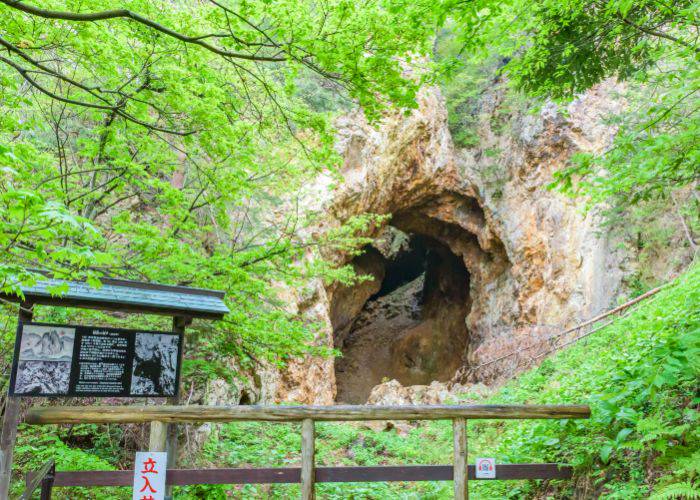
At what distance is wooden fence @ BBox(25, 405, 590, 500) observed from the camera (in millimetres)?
3412

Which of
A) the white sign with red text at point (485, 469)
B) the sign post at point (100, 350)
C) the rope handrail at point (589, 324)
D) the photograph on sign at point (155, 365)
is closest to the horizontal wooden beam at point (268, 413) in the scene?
the sign post at point (100, 350)

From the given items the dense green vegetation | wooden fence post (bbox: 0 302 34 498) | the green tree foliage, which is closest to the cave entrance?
the dense green vegetation

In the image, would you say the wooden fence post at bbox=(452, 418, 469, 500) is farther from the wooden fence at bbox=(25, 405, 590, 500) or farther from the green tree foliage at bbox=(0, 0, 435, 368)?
the green tree foliage at bbox=(0, 0, 435, 368)

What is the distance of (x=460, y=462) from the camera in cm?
357

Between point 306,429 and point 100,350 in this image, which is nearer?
point 306,429

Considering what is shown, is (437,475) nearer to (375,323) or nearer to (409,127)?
(409,127)

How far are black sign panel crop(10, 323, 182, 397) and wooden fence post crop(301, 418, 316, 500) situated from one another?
5.86 feet

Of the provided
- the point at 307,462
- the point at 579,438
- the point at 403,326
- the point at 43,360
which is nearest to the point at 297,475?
the point at 307,462

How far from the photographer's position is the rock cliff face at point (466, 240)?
12.8 meters

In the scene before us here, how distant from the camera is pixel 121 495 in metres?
5.10

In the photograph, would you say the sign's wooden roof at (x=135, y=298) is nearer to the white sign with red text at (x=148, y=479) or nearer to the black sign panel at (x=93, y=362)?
the black sign panel at (x=93, y=362)

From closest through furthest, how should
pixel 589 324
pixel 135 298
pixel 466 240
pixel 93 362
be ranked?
pixel 93 362 < pixel 135 298 < pixel 589 324 < pixel 466 240

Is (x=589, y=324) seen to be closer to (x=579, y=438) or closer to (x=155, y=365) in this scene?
(x=579, y=438)

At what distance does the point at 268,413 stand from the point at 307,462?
470mm
